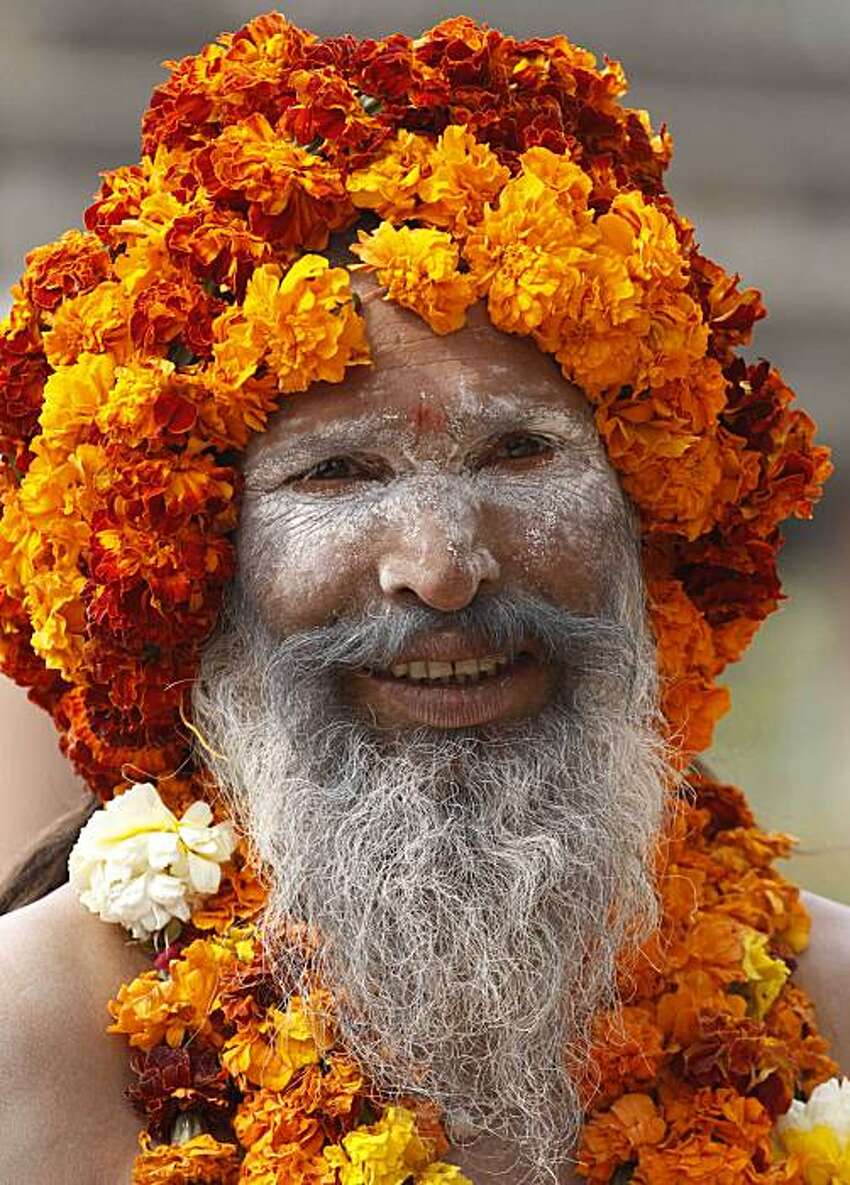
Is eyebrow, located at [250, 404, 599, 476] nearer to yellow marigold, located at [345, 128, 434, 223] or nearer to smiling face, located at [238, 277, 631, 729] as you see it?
smiling face, located at [238, 277, 631, 729]

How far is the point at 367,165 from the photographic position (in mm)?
3791

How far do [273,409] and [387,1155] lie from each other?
1402 mm

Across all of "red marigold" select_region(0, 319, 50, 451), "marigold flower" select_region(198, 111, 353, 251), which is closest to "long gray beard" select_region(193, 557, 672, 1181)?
"red marigold" select_region(0, 319, 50, 451)

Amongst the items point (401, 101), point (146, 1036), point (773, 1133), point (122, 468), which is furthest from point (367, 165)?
point (773, 1133)

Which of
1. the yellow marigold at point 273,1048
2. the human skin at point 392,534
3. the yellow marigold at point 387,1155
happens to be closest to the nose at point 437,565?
the human skin at point 392,534

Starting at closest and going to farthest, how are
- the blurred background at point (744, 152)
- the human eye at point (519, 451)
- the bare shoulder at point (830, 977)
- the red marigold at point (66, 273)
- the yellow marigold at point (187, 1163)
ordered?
1. the yellow marigold at point (187, 1163)
2. the human eye at point (519, 451)
3. the red marigold at point (66, 273)
4. the bare shoulder at point (830, 977)
5. the blurred background at point (744, 152)

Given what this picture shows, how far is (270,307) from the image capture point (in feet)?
12.1

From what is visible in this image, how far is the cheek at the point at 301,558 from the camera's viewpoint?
367 cm

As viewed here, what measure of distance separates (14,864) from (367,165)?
5.68ft

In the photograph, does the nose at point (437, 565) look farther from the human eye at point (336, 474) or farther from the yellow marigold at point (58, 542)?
the yellow marigold at point (58, 542)

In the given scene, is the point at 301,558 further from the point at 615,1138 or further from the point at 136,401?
the point at 615,1138

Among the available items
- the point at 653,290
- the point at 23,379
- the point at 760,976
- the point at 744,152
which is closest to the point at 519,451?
the point at 653,290

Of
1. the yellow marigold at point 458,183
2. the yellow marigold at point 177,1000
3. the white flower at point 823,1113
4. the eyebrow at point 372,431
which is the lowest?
the white flower at point 823,1113

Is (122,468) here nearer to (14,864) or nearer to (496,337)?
(496,337)
